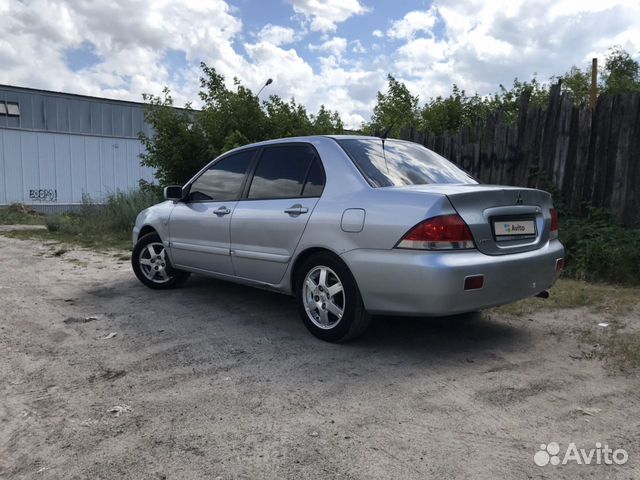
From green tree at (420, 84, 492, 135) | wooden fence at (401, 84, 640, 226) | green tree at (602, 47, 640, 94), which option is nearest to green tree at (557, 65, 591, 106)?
green tree at (602, 47, 640, 94)

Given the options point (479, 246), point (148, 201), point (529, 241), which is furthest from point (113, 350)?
point (148, 201)

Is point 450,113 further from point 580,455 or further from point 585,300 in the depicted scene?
point 580,455

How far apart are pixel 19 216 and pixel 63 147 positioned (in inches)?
258

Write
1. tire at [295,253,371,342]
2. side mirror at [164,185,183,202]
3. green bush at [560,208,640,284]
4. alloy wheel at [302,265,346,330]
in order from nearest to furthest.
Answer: tire at [295,253,371,342] < alloy wheel at [302,265,346,330] < side mirror at [164,185,183,202] < green bush at [560,208,640,284]

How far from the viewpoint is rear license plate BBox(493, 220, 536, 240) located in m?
3.88

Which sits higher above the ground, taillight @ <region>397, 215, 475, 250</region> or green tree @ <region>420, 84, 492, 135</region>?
green tree @ <region>420, 84, 492, 135</region>

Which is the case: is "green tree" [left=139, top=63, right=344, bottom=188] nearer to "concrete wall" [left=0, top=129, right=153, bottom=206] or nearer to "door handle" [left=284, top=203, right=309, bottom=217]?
"door handle" [left=284, top=203, right=309, bottom=217]

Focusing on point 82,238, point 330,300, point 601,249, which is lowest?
point 82,238

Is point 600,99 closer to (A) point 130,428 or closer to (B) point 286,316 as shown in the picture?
(B) point 286,316

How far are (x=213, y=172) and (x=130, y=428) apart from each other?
3337 mm

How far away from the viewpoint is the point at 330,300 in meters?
4.17

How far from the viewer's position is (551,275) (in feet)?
14.0

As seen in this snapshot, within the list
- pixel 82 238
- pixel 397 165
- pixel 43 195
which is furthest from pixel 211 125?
pixel 43 195

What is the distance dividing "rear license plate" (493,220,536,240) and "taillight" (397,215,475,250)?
14.4 inches
